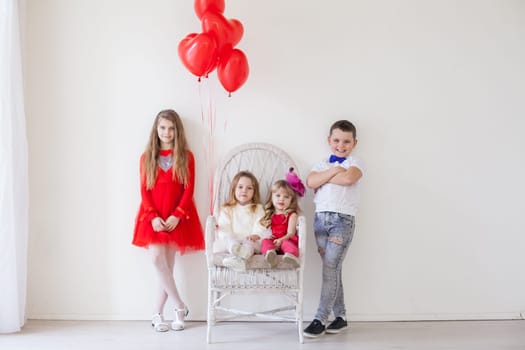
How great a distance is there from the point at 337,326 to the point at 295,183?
84cm

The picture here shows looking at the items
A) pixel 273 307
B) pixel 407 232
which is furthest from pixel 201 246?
pixel 407 232

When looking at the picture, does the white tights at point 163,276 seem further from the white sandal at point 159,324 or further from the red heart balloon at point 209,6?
the red heart balloon at point 209,6

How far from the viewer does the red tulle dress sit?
119 inches

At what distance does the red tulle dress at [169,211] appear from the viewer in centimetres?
303

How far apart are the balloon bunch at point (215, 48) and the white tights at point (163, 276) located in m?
1.00

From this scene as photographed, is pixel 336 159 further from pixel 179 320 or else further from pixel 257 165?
pixel 179 320

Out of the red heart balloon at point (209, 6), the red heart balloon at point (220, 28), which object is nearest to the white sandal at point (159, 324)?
the red heart balloon at point (220, 28)

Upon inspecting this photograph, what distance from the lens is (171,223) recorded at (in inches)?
118

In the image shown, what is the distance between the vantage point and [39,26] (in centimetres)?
320

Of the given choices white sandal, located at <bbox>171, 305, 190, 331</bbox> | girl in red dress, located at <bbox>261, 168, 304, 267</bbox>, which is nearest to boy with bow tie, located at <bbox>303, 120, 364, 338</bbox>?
girl in red dress, located at <bbox>261, 168, 304, 267</bbox>

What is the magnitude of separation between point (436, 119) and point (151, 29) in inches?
72.2

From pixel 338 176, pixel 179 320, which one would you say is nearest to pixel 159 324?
pixel 179 320

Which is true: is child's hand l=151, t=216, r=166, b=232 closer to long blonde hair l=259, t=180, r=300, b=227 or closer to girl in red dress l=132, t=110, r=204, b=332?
girl in red dress l=132, t=110, r=204, b=332

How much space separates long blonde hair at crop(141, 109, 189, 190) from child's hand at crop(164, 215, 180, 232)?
21 centimetres
